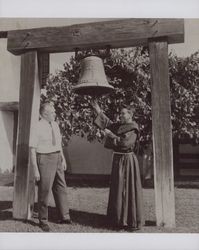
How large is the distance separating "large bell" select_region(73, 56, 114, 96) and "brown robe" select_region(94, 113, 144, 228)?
444mm

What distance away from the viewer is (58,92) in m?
6.95

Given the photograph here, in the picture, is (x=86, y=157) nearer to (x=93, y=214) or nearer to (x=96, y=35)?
(x=93, y=214)

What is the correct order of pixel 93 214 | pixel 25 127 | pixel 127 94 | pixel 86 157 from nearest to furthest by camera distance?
pixel 25 127
pixel 93 214
pixel 127 94
pixel 86 157

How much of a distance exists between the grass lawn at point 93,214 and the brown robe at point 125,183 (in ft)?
0.42

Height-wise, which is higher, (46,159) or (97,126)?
(97,126)

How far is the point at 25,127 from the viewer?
4.86 m

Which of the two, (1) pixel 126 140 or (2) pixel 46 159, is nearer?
(1) pixel 126 140

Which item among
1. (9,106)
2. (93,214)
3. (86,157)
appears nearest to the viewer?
(93,214)

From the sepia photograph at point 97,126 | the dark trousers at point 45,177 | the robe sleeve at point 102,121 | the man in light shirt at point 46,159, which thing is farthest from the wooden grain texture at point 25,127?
the robe sleeve at point 102,121

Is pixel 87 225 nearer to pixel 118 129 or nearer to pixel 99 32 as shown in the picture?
pixel 118 129

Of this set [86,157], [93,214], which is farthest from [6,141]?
[86,157]

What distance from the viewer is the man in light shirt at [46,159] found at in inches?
Result: 185

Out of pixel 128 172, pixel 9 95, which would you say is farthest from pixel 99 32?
pixel 9 95

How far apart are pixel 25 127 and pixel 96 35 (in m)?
1.17
